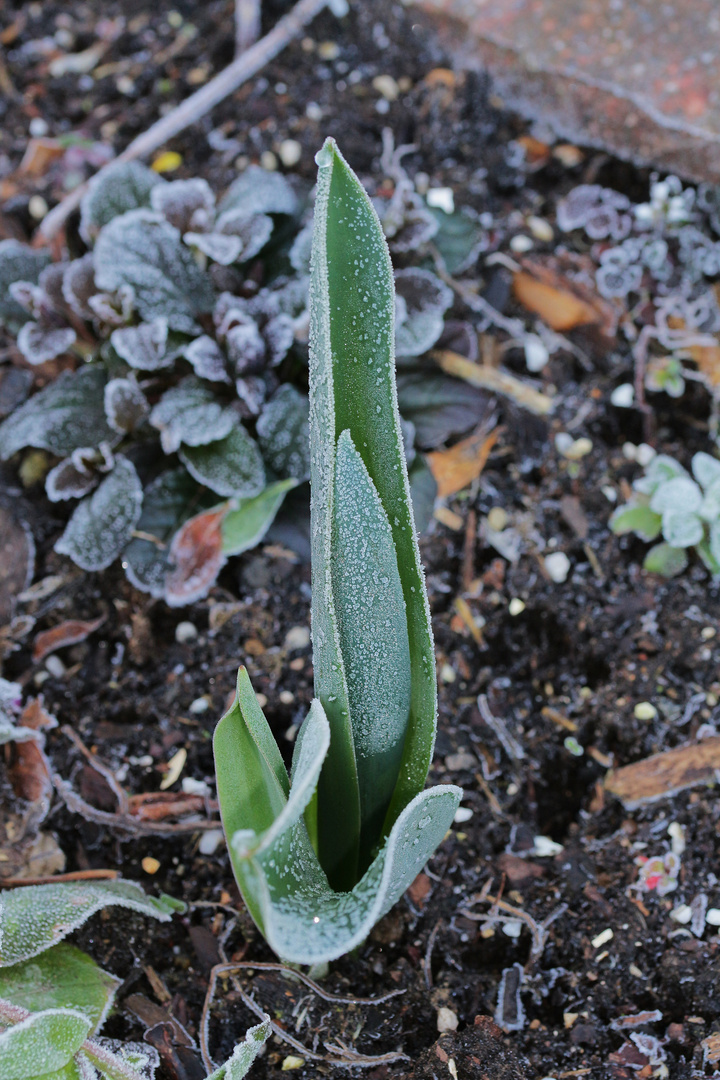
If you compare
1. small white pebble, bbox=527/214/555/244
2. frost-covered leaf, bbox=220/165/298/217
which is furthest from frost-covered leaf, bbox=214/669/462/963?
small white pebble, bbox=527/214/555/244

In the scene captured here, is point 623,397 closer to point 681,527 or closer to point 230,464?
point 681,527

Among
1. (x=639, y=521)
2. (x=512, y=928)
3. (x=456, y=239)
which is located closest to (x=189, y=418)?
(x=456, y=239)

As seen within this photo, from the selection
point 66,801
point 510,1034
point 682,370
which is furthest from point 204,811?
point 682,370

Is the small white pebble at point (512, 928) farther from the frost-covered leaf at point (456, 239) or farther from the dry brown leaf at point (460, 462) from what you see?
the frost-covered leaf at point (456, 239)

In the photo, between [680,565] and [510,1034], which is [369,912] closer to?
[510,1034]

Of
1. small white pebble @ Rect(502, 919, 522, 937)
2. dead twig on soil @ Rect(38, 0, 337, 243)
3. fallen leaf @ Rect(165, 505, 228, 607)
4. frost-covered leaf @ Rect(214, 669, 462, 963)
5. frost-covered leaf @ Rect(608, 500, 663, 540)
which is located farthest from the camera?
dead twig on soil @ Rect(38, 0, 337, 243)

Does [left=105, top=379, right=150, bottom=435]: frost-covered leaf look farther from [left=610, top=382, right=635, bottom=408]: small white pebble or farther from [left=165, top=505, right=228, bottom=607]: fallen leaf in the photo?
[left=610, top=382, right=635, bottom=408]: small white pebble
